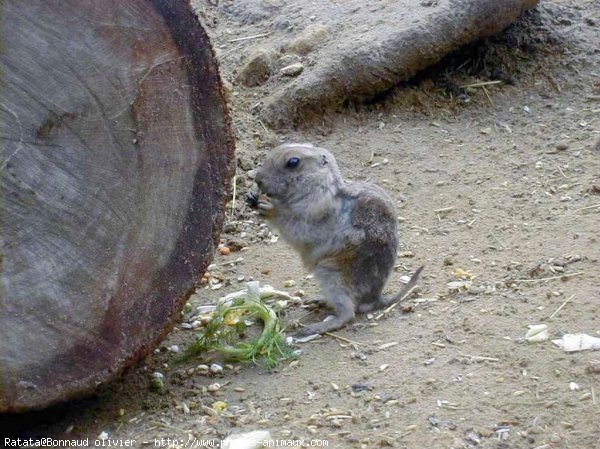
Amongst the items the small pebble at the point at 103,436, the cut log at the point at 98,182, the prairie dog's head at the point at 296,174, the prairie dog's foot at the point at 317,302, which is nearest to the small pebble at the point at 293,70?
the prairie dog's head at the point at 296,174

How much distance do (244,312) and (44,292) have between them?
1.65m

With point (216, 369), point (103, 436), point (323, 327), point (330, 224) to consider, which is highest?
point (330, 224)

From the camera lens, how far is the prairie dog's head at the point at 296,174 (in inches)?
238

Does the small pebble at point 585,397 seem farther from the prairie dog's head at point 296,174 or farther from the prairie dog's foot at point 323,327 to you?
the prairie dog's head at point 296,174

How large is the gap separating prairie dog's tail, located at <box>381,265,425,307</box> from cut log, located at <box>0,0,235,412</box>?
148 centimetres

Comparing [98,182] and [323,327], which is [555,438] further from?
[98,182]

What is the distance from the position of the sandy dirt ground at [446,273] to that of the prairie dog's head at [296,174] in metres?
0.79

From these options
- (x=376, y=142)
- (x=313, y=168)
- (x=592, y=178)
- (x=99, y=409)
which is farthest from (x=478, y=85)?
(x=99, y=409)

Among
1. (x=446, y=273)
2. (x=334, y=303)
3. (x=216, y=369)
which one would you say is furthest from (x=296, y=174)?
(x=216, y=369)

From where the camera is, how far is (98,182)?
4.63 m

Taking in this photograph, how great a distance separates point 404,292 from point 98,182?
2.28 meters

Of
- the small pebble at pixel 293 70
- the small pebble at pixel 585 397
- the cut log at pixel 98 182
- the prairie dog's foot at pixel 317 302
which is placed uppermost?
the cut log at pixel 98 182

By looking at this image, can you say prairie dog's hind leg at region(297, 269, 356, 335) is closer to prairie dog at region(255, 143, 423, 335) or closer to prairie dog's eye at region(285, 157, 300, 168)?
prairie dog at region(255, 143, 423, 335)

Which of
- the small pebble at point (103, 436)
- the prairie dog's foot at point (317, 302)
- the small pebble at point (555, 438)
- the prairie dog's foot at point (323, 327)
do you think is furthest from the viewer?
the prairie dog's foot at point (317, 302)
